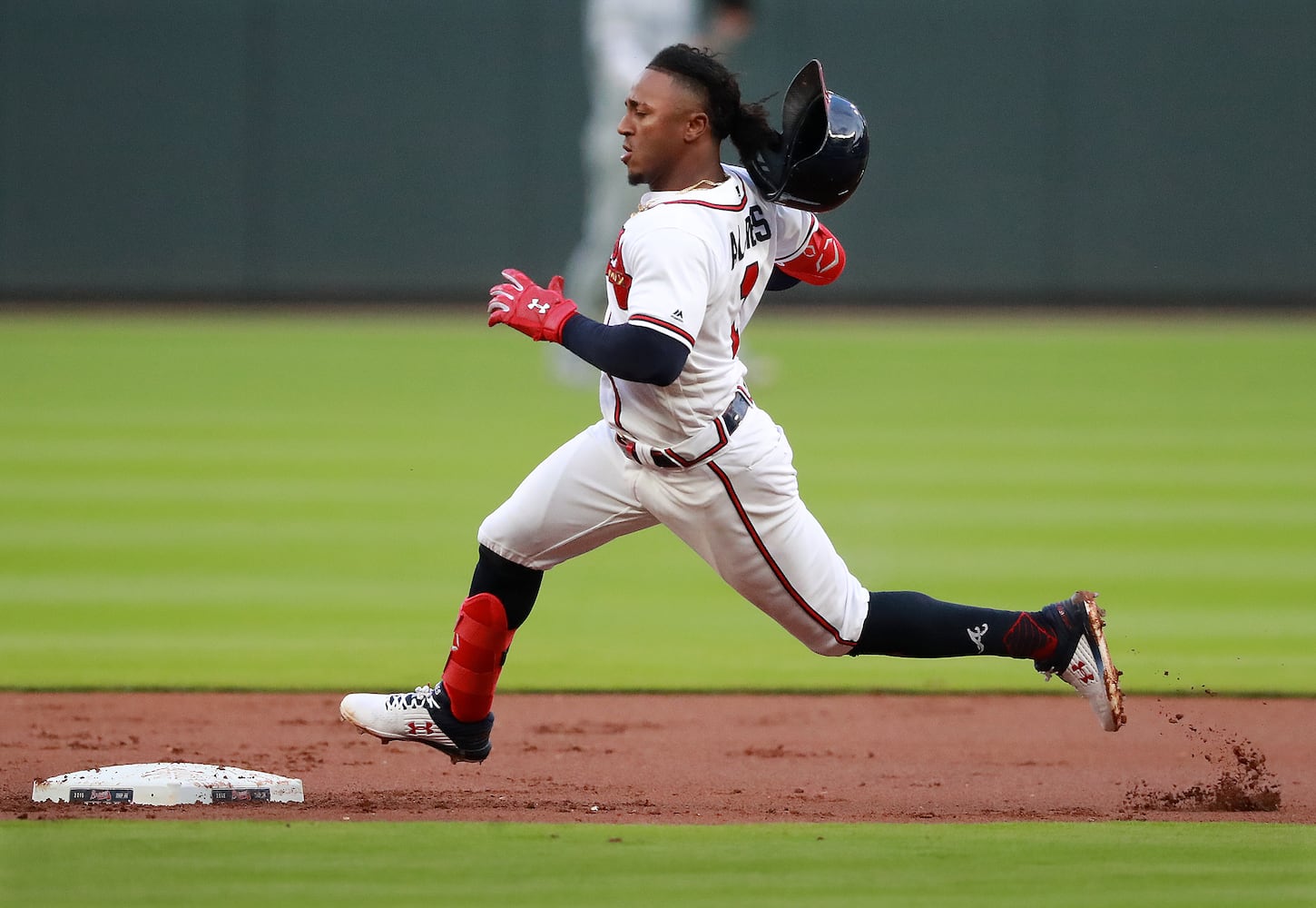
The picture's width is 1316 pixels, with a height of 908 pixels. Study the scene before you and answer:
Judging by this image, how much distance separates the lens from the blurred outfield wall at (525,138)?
19.3 meters

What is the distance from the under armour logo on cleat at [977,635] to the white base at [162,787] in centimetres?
169

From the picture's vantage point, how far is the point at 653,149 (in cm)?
437

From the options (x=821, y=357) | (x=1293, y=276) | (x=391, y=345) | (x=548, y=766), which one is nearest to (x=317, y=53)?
(x=391, y=345)

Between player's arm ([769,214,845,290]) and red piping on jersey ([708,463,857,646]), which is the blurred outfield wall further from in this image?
red piping on jersey ([708,463,857,646])

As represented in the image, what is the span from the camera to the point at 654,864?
3.83 meters

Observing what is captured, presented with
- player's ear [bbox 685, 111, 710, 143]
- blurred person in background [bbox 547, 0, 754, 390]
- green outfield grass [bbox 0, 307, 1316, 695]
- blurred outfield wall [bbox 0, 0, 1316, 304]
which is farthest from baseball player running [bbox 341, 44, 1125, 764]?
blurred outfield wall [bbox 0, 0, 1316, 304]

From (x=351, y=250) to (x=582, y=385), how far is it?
6.11 m

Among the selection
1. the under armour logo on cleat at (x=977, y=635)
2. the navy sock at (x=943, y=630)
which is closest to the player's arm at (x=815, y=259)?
the navy sock at (x=943, y=630)

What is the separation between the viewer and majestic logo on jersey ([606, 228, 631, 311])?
14.0 feet

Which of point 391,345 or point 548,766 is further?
point 391,345

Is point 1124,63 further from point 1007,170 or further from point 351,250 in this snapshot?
point 351,250

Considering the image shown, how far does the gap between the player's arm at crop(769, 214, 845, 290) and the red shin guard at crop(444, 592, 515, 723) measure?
44.1 inches

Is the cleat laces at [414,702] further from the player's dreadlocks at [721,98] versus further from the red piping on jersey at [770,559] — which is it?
the player's dreadlocks at [721,98]

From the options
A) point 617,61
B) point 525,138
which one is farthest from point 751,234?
point 525,138
